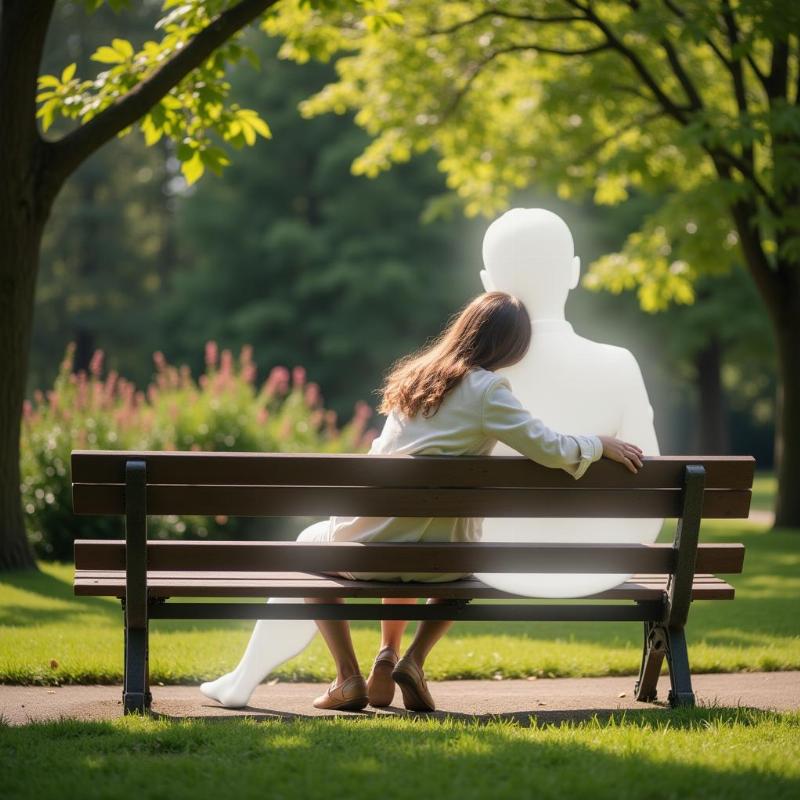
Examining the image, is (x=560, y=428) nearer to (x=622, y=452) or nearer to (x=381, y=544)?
(x=622, y=452)

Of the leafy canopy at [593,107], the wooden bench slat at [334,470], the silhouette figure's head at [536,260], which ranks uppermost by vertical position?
the leafy canopy at [593,107]

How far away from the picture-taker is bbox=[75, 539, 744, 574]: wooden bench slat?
4418 mm

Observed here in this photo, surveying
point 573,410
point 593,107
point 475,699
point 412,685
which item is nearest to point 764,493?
point 593,107

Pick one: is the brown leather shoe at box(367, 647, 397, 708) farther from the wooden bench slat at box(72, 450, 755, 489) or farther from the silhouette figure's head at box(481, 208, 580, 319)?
the silhouette figure's head at box(481, 208, 580, 319)

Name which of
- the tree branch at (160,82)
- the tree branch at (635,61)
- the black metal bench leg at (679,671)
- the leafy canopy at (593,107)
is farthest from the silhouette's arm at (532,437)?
the tree branch at (635,61)

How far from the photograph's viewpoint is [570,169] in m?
15.0

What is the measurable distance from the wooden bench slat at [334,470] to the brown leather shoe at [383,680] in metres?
0.86

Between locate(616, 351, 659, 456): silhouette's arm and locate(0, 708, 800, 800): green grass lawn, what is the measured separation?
41.8 inches

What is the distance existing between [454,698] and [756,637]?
7.81 feet

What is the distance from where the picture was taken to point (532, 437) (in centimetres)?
436

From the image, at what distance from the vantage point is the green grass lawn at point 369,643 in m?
5.77

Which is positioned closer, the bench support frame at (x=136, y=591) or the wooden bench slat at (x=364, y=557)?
the bench support frame at (x=136, y=591)

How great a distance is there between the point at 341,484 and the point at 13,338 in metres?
4.55

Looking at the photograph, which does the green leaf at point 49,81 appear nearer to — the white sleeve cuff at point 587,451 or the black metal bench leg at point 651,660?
the white sleeve cuff at point 587,451
